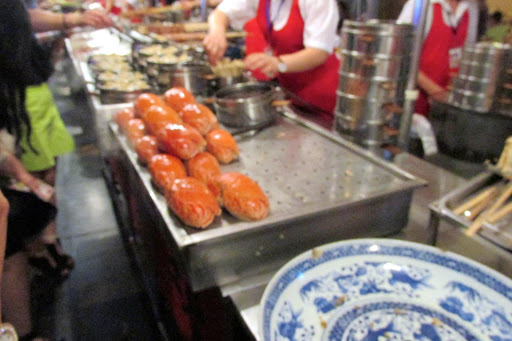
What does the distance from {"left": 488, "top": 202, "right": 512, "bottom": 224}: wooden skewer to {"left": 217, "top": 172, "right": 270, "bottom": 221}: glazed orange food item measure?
1.76ft

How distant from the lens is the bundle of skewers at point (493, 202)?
0.97 m

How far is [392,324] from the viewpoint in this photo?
88cm

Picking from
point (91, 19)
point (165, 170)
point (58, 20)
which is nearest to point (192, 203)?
point (165, 170)

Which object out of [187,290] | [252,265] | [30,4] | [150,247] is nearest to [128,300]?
[150,247]

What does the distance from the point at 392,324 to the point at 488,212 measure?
371 millimetres

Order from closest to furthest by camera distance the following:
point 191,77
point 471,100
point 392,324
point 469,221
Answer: point 392,324, point 469,221, point 191,77, point 471,100

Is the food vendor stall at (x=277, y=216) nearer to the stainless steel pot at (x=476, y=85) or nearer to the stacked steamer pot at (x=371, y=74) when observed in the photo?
the stacked steamer pot at (x=371, y=74)

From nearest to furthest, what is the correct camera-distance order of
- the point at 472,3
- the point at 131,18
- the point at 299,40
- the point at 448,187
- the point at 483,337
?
the point at 483,337, the point at 448,187, the point at 299,40, the point at 472,3, the point at 131,18

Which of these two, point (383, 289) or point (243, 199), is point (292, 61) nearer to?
point (243, 199)

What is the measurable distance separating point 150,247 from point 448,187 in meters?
1.23

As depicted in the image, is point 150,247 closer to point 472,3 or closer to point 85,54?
point 85,54

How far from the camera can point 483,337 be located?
83 cm

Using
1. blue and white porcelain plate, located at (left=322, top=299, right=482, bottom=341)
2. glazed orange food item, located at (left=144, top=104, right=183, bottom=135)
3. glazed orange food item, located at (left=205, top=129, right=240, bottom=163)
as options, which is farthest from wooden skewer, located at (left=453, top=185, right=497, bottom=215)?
glazed orange food item, located at (left=144, top=104, right=183, bottom=135)

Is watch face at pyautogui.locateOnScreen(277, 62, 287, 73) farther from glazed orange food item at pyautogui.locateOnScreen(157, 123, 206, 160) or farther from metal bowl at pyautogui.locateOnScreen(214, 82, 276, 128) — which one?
glazed orange food item at pyautogui.locateOnScreen(157, 123, 206, 160)
